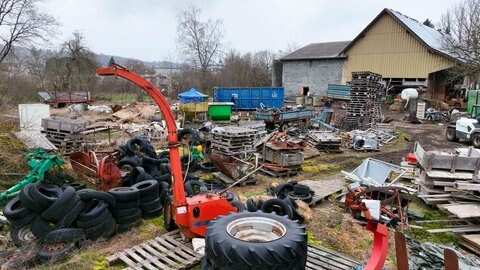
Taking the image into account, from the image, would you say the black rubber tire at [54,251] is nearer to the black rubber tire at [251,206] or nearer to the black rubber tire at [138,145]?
the black rubber tire at [251,206]

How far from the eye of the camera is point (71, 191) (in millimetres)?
5219

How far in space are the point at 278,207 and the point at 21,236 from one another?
4127 mm

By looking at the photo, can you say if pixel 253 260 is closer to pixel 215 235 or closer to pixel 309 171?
pixel 215 235

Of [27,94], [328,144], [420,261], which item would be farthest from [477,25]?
[27,94]

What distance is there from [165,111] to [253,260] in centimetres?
249

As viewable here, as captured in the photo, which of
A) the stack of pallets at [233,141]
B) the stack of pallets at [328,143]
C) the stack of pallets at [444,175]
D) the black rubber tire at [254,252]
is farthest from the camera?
the stack of pallets at [328,143]

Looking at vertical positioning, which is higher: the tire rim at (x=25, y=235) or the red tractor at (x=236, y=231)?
the red tractor at (x=236, y=231)

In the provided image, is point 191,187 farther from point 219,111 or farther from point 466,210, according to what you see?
point 219,111

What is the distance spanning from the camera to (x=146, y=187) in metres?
6.20

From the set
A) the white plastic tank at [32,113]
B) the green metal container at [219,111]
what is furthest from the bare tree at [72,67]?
the green metal container at [219,111]

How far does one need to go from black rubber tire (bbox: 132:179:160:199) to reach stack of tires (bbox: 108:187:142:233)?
0.19 m

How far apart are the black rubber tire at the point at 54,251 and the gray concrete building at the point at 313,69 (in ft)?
94.9

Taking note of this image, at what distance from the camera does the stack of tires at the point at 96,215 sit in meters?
5.23

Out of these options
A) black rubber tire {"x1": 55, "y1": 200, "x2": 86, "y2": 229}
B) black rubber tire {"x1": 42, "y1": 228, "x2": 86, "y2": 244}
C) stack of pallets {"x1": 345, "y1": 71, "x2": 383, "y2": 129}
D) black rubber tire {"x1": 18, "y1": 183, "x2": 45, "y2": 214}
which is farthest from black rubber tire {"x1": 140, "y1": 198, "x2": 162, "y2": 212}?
stack of pallets {"x1": 345, "y1": 71, "x2": 383, "y2": 129}
